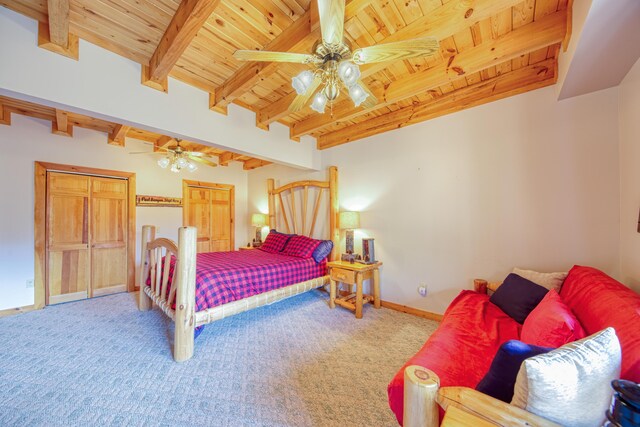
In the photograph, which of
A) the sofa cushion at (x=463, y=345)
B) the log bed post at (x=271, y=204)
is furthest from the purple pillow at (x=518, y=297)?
the log bed post at (x=271, y=204)

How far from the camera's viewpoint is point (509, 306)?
1846 millimetres

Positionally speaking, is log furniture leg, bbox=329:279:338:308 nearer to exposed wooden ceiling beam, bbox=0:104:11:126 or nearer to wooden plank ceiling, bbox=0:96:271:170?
wooden plank ceiling, bbox=0:96:271:170

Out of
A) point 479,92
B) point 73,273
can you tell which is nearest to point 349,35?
point 479,92

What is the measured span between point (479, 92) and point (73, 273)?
593cm

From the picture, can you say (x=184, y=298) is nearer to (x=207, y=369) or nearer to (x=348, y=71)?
(x=207, y=369)

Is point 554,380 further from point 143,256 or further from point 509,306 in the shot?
point 143,256

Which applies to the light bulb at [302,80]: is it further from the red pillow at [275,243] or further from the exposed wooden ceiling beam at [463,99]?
the red pillow at [275,243]

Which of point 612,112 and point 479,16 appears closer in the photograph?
point 479,16

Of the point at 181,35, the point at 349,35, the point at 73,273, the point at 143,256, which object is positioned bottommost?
the point at 73,273

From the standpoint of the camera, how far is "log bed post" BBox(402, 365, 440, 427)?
0.85m

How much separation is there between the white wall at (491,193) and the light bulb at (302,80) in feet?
6.47

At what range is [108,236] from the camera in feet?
12.4

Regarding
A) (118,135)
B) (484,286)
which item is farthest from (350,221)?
(118,135)

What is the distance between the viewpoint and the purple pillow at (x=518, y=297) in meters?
1.73
